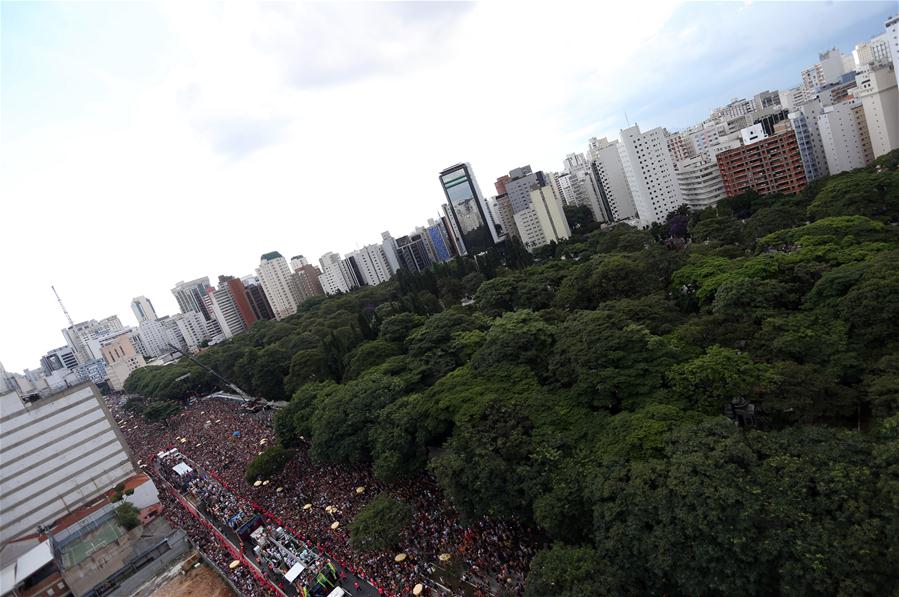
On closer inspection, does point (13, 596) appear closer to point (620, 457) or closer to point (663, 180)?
point (620, 457)

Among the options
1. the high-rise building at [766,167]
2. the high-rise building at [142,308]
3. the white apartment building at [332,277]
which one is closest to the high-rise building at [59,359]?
the high-rise building at [142,308]

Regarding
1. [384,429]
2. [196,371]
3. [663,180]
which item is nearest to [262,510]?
[384,429]

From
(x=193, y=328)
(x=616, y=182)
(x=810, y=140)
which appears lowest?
(x=810, y=140)

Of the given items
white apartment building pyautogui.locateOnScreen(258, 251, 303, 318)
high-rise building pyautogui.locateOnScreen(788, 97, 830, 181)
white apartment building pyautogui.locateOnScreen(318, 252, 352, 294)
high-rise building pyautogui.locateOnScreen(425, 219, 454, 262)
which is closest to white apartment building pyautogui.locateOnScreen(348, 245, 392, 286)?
white apartment building pyautogui.locateOnScreen(318, 252, 352, 294)

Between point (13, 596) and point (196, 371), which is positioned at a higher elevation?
point (196, 371)

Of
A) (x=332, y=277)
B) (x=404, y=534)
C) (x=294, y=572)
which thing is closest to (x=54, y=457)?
(x=294, y=572)

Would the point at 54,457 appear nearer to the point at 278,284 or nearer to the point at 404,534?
the point at 404,534
